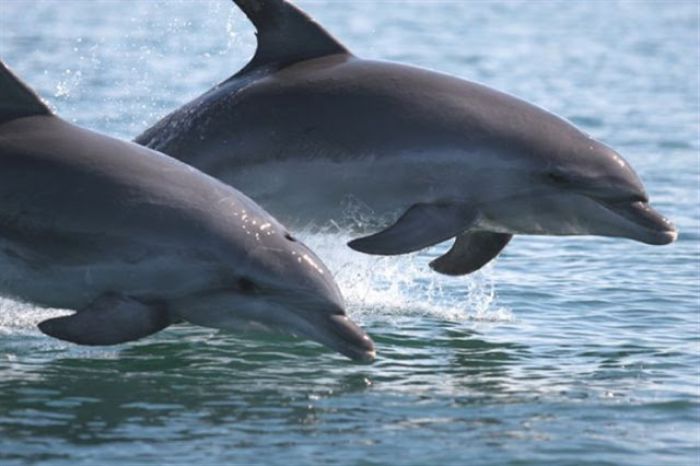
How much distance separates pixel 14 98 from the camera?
38.3 ft

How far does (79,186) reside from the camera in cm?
1123

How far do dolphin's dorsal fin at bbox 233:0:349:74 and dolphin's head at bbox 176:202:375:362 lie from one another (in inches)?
94.8

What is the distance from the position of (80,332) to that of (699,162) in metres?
14.1

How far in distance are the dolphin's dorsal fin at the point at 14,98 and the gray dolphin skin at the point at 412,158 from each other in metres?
1.61

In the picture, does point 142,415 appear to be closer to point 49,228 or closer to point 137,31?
point 49,228

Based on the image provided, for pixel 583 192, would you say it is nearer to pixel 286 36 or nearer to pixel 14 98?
pixel 286 36

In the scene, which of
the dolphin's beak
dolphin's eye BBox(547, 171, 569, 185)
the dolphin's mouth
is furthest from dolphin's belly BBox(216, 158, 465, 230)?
the dolphin's beak


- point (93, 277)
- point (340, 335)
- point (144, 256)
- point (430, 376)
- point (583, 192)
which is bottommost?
point (430, 376)

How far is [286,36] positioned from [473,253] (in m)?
2.07

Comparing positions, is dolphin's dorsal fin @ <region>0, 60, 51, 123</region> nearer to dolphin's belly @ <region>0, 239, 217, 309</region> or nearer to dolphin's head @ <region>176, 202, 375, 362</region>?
dolphin's belly @ <region>0, 239, 217, 309</region>

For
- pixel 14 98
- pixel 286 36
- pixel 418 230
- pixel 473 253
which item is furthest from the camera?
pixel 473 253

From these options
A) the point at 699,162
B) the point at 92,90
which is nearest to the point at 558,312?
the point at 699,162

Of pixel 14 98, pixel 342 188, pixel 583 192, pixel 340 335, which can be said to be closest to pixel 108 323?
pixel 340 335

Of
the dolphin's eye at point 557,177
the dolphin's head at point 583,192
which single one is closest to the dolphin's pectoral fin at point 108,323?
the dolphin's head at point 583,192
